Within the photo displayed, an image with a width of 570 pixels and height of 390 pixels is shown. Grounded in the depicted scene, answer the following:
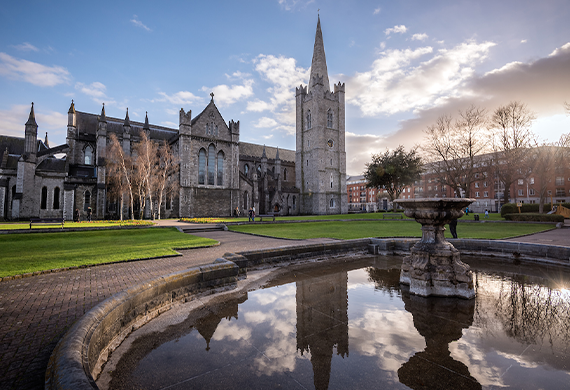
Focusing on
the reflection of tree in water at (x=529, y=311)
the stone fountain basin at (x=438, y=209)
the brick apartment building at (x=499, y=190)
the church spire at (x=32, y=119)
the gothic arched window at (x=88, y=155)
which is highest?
the church spire at (x=32, y=119)

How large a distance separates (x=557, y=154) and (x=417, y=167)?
723 inches

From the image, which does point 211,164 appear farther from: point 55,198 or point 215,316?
point 215,316

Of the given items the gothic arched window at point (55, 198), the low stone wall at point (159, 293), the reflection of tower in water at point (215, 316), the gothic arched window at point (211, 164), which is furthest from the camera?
the gothic arched window at point (211, 164)

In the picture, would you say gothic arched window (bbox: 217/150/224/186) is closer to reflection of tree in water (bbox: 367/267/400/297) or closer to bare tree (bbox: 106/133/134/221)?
bare tree (bbox: 106/133/134/221)

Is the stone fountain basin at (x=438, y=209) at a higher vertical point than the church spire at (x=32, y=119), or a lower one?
lower

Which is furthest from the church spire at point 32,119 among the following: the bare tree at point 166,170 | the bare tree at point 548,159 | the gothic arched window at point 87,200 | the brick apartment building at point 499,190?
the bare tree at point 548,159

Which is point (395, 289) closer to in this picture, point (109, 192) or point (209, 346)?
point (209, 346)

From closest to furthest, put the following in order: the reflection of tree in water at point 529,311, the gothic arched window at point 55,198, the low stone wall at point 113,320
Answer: the low stone wall at point 113,320 → the reflection of tree in water at point 529,311 → the gothic arched window at point 55,198

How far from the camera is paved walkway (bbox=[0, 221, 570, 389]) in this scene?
8.89 feet

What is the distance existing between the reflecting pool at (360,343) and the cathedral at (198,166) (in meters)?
34.6

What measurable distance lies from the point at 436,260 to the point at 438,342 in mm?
2819

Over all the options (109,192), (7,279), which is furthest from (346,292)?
(109,192)

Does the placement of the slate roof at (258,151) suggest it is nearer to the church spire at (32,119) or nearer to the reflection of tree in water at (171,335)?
the church spire at (32,119)

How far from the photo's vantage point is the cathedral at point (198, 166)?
33.3m
